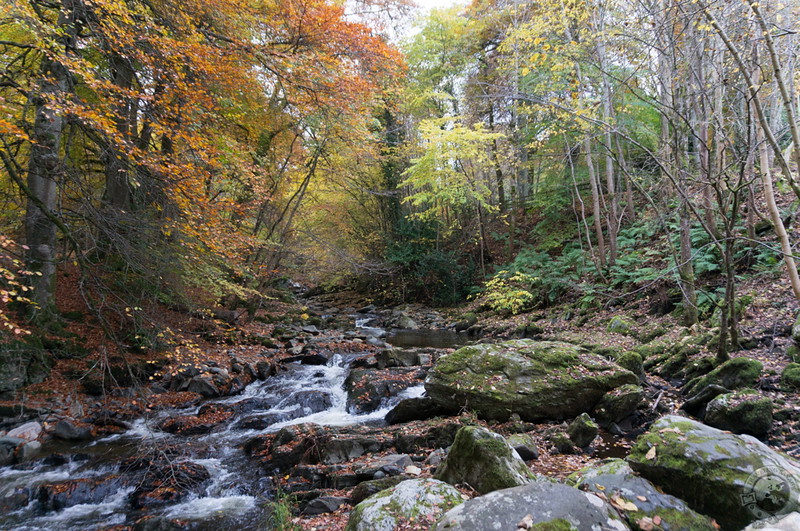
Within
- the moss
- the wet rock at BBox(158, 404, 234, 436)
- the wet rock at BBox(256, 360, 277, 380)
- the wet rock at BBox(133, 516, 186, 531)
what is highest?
the moss

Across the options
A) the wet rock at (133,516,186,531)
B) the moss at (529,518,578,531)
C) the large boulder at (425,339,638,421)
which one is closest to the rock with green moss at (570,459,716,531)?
the moss at (529,518,578,531)

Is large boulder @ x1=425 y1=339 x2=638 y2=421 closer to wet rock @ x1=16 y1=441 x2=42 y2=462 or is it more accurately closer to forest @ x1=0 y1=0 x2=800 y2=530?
forest @ x1=0 y1=0 x2=800 y2=530

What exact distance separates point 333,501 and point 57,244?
279 inches

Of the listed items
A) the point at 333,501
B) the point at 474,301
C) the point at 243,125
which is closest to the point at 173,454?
the point at 333,501

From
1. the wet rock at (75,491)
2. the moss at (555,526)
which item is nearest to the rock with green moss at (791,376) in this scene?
the moss at (555,526)

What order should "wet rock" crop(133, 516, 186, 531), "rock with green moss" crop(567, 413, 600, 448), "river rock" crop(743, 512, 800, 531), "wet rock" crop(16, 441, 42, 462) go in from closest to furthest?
"river rock" crop(743, 512, 800, 531) < "wet rock" crop(133, 516, 186, 531) < "rock with green moss" crop(567, 413, 600, 448) < "wet rock" crop(16, 441, 42, 462)

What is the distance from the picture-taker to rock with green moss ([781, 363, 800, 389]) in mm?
4891

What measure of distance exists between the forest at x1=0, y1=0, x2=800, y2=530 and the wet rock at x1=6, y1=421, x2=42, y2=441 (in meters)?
0.07

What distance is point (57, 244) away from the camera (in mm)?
7219

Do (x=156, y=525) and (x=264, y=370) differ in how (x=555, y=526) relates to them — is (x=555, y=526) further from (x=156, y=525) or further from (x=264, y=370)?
(x=264, y=370)

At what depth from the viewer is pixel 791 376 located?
16.3ft

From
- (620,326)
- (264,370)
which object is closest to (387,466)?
(264,370)

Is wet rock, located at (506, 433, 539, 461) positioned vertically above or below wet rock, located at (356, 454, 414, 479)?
above

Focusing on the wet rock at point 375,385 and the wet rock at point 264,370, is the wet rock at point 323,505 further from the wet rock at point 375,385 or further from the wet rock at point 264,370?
the wet rock at point 264,370
